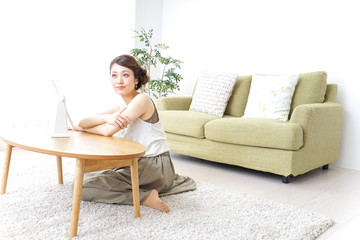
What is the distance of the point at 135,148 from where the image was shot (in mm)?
1854

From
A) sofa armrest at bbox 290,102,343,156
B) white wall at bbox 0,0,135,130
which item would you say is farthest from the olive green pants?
white wall at bbox 0,0,135,130

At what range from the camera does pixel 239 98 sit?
3625 mm

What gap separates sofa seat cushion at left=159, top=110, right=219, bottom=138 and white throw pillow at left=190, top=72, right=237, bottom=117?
12 cm

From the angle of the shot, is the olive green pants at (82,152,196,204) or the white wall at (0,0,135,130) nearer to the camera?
the olive green pants at (82,152,196,204)

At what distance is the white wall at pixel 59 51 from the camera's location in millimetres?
3592

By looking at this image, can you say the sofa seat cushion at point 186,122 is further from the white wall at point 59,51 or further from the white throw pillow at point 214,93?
the white wall at point 59,51

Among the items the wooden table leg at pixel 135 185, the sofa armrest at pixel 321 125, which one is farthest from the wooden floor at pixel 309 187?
the wooden table leg at pixel 135 185

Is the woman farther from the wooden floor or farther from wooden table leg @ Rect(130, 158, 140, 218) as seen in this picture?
the wooden floor

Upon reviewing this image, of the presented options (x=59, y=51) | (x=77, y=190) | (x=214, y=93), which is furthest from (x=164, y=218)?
(x=59, y=51)

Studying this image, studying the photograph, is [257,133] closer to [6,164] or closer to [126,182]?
[126,182]

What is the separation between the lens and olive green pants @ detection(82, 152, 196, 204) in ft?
6.95

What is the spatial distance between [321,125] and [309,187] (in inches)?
20.6

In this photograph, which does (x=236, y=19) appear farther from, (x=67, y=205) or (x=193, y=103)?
(x=67, y=205)

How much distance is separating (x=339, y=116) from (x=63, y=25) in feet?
9.52
